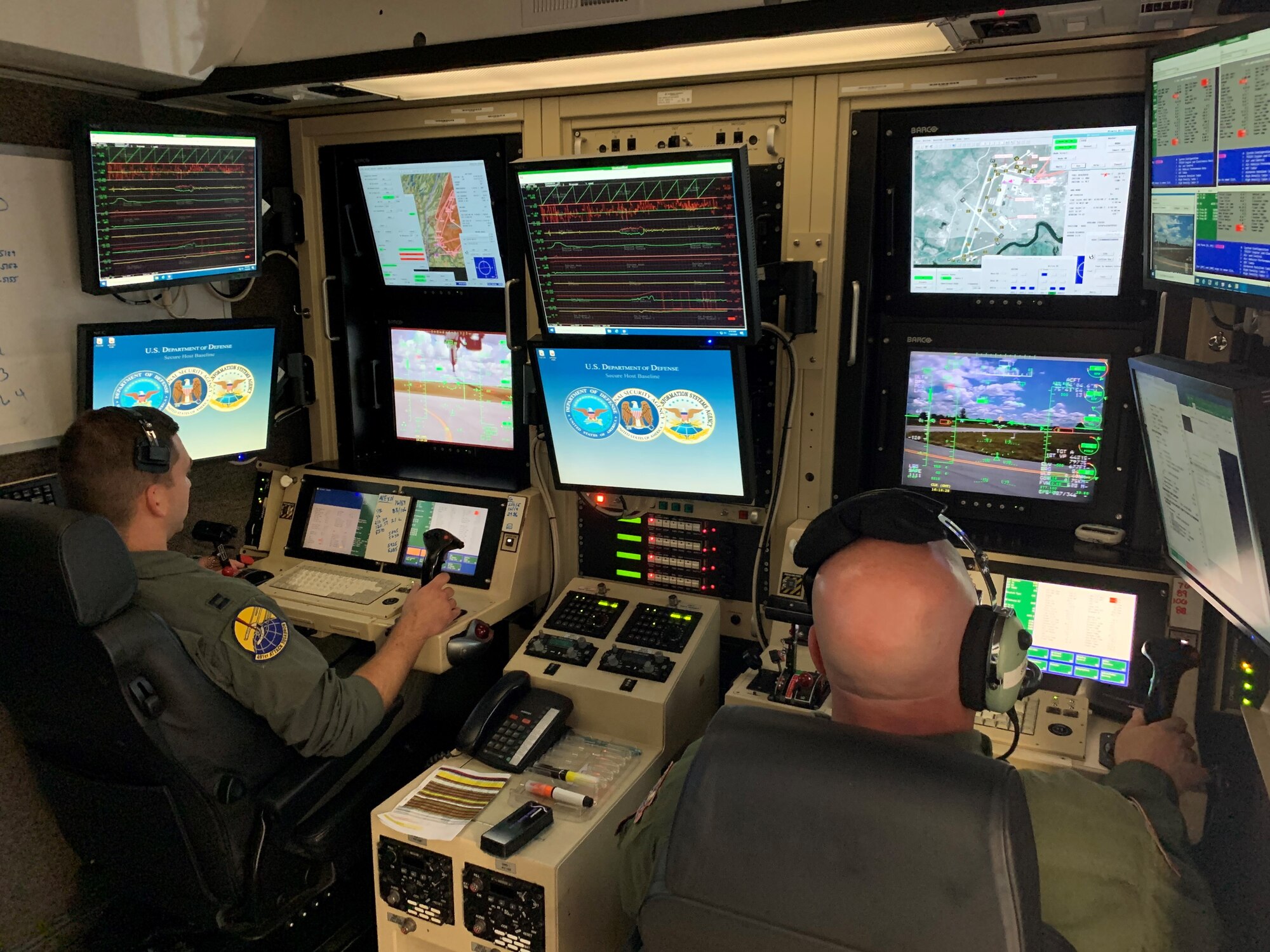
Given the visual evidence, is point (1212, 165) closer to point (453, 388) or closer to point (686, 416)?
point (686, 416)

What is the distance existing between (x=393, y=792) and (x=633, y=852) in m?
A: 0.94

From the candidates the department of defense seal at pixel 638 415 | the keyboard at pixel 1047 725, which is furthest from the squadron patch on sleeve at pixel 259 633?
the keyboard at pixel 1047 725

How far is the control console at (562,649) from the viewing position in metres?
2.23

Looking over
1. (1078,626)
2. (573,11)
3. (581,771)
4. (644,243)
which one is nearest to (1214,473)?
(1078,626)

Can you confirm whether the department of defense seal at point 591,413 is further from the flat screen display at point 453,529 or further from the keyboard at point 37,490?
the keyboard at point 37,490

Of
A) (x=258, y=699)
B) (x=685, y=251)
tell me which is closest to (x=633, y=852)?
(x=258, y=699)

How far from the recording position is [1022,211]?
6.48ft

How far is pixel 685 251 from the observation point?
2023mm

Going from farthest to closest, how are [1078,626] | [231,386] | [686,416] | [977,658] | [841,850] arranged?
1. [231,386]
2. [686,416]
3. [1078,626]
4. [977,658]
5. [841,850]

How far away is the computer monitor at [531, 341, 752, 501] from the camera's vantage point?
7.08 feet

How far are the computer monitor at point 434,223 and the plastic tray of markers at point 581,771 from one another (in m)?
1.32

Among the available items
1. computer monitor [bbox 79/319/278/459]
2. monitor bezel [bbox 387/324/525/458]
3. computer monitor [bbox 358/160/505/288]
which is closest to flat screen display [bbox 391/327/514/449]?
monitor bezel [bbox 387/324/525/458]

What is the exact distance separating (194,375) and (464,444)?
0.77 meters

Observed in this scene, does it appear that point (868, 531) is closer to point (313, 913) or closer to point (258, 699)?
point (258, 699)
